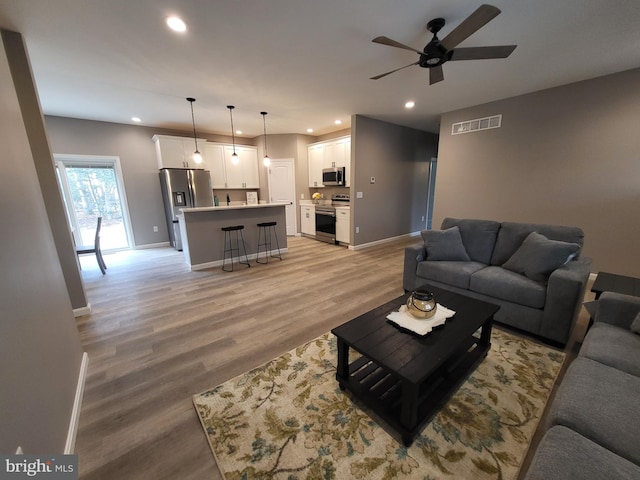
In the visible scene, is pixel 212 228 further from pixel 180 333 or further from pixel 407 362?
pixel 407 362

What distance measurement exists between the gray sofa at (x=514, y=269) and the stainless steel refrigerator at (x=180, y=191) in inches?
189

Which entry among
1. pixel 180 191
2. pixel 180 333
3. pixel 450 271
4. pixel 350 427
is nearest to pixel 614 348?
pixel 450 271

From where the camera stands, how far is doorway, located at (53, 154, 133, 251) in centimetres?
490

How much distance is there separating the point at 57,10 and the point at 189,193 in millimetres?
3807

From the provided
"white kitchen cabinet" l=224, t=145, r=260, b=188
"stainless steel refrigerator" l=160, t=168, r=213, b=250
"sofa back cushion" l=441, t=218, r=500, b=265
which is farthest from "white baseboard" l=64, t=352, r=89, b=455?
"white kitchen cabinet" l=224, t=145, r=260, b=188

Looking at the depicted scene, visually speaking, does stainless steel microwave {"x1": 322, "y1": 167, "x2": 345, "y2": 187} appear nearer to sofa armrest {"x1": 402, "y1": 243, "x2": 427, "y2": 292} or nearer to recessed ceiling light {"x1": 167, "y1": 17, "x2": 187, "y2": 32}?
sofa armrest {"x1": 402, "y1": 243, "x2": 427, "y2": 292}

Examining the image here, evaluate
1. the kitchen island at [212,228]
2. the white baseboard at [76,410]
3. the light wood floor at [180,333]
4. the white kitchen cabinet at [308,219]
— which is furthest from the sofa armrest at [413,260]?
the white kitchen cabinet at [308,219]

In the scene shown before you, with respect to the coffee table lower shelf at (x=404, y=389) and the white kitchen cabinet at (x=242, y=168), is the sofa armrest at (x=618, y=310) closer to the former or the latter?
the coffee table lower shelf at (x=404, y=389)

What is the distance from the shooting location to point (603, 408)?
3.31ft

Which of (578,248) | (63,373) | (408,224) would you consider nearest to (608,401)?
(578,248)

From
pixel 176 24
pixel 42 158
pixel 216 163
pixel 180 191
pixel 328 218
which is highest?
pixel 176 24

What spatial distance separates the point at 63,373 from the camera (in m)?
1.48

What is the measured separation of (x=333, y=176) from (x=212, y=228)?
3026 millimetres

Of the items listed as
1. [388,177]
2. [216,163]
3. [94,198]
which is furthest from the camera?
[216,163]
